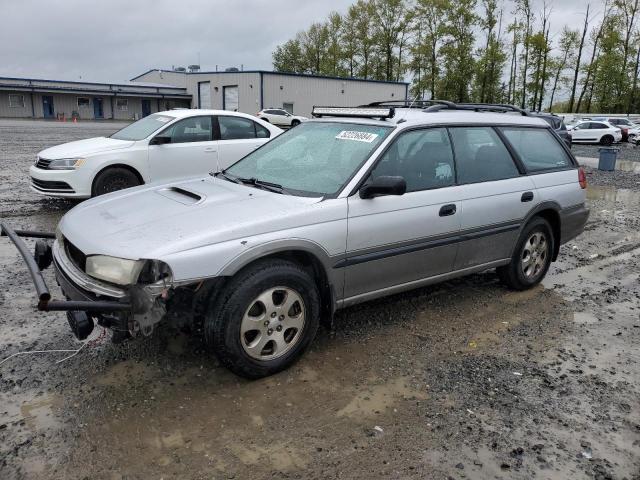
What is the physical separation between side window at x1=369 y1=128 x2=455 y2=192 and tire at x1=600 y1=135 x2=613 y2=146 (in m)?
34.5

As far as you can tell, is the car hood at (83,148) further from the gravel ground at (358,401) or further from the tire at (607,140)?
the tire at (607,140)

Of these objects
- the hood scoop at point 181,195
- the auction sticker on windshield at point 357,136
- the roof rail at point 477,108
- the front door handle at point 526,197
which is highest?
the roof rail at point 477,108

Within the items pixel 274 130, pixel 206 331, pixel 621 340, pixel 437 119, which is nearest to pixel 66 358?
pixel 206 331

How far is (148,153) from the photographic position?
8258mm

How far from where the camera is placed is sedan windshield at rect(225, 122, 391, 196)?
394 centimetres

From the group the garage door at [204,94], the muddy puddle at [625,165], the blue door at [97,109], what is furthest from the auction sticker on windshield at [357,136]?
the blue door at [97,109]

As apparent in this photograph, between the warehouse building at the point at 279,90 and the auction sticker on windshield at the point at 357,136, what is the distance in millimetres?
43143

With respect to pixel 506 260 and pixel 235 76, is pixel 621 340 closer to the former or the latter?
pixel 506 260

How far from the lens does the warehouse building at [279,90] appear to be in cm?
4631

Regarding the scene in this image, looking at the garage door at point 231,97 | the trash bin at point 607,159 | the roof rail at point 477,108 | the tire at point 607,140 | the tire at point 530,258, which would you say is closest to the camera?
the roof rail at point 477,108

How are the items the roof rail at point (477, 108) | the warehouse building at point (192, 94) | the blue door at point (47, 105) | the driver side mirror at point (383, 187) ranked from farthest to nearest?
the blue door at point (47, 105), the warehouse building at point (192, 94), the roof rail at point (477, 108), the driver side mirror at point (383, 187)

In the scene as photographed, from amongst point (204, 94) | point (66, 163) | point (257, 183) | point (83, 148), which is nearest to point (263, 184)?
point (257, 183)

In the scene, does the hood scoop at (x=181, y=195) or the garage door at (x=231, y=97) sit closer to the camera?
the hood scoop at (x=181, y=195)

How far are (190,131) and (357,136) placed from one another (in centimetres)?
513
